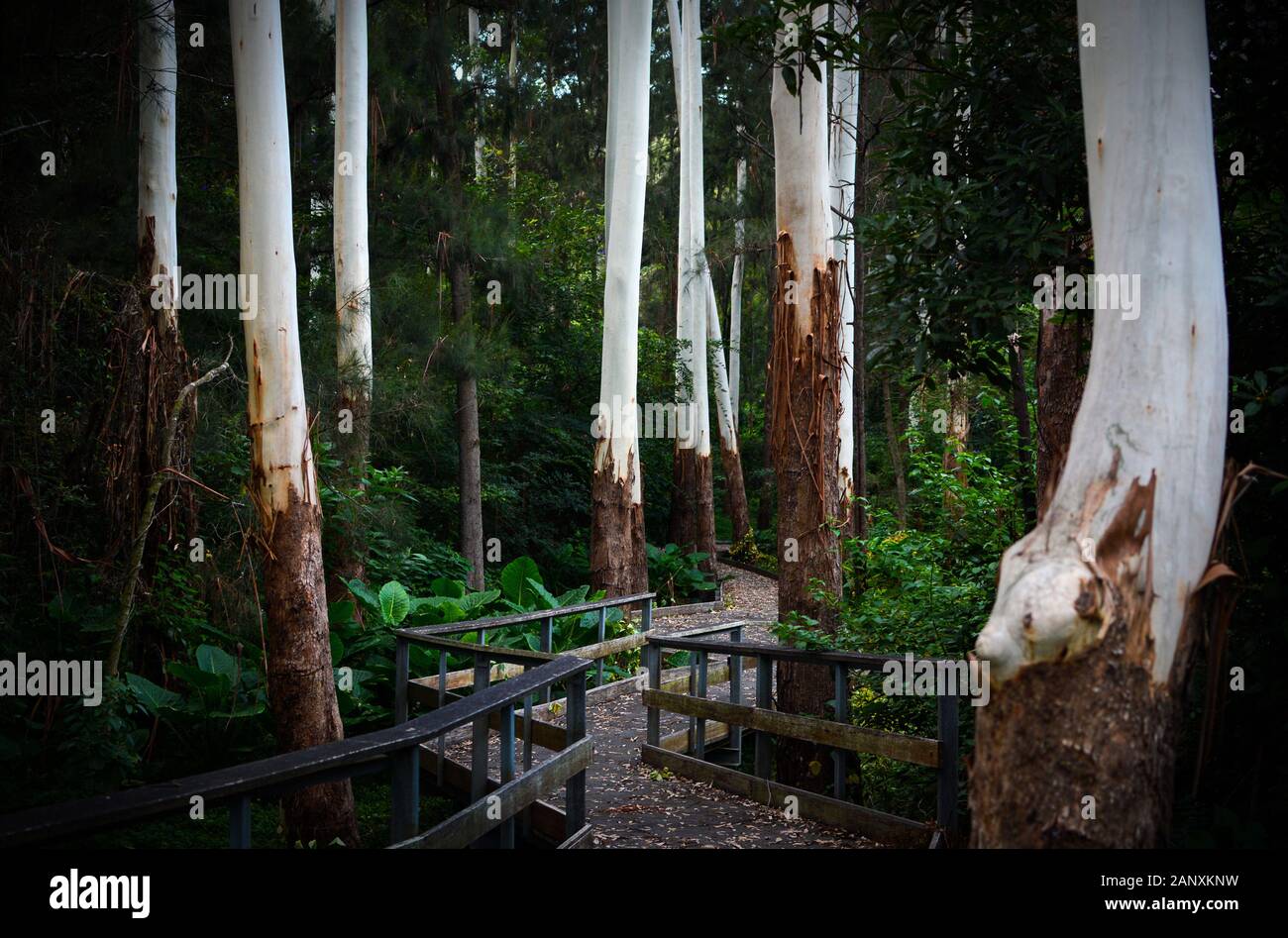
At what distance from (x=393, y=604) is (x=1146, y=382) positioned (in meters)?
8.10

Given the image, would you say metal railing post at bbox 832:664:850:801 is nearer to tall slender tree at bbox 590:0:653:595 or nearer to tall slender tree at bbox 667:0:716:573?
tall slender tree at bbox 590:0:653:595

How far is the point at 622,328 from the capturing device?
13281 mm

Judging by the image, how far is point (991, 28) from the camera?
497 centimetres

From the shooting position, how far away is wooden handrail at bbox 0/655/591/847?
2.27m

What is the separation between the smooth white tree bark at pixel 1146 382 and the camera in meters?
2.79

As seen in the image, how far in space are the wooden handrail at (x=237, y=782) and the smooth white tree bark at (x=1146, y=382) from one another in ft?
6.72

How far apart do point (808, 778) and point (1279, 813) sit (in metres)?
3.12

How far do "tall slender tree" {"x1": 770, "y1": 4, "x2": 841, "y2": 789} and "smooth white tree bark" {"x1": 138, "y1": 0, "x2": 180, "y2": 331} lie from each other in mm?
5724

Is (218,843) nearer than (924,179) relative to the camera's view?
No

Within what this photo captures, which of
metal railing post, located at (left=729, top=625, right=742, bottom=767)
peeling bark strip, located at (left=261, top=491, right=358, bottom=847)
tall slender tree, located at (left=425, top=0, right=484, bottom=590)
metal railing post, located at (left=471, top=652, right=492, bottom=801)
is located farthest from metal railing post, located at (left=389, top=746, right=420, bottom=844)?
tall slender tree, located at (left=425, top=0, right=484, bottom=590)

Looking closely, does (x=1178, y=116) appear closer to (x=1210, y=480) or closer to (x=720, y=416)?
(x=1210, y=480)

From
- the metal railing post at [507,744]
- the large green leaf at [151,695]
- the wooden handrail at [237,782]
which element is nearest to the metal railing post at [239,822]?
the wooden handrail at [237,782]

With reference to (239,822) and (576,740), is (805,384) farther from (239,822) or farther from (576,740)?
(239,822)
